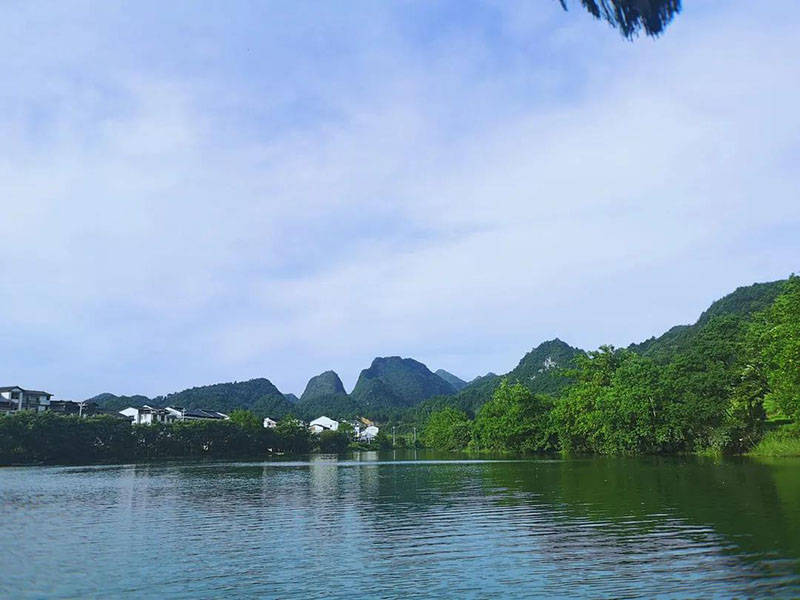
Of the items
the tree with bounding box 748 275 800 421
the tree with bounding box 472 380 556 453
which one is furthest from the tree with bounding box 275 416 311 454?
the tree with bounding box 748 275 800 421

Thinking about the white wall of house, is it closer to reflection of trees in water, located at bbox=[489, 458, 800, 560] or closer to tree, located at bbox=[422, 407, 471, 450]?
tree, located at bbox=[422, 407, 471, 450]

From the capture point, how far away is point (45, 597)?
41.7ft

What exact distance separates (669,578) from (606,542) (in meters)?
4.02

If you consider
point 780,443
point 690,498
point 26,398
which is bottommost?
point 690,498

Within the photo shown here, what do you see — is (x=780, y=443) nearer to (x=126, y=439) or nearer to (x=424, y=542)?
(x=424, y=542)

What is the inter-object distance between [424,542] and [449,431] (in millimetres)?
99891

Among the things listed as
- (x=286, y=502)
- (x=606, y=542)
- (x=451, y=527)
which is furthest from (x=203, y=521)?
(x=606, y=542)

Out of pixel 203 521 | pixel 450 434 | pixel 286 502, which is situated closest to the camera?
pixel 203 521

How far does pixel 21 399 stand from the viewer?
94.5m

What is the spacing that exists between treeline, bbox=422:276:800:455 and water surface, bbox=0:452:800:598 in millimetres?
12520

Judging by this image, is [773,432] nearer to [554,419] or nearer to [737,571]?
[554,419]

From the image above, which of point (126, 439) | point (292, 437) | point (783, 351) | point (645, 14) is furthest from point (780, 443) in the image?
point (292, 437)

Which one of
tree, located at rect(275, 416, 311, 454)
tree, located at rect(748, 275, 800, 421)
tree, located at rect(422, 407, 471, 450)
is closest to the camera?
tree, located at rect(748, 275, 800, 421)

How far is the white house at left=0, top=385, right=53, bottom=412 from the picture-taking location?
91500mm
